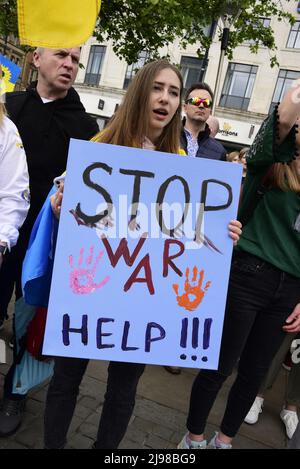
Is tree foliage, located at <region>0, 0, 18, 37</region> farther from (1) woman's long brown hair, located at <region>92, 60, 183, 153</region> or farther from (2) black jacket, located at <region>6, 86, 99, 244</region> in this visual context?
(1) woman's long brown hair, located at <region>92, 60, 183, 153</region>

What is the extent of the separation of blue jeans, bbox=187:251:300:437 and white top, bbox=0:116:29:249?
40.6 inches

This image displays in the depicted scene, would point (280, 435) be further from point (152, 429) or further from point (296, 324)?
point (296, 324)

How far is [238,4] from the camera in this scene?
285 inches

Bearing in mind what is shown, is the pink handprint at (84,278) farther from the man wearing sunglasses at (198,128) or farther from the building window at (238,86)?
the building window at (238,86)

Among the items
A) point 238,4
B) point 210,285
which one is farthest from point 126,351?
point 238,4

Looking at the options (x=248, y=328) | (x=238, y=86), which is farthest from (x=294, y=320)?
(x=238, y=86)

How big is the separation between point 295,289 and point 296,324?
0.17 meters

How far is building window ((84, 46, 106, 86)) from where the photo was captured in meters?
23.2

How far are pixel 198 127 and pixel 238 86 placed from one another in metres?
19.4

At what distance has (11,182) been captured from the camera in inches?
63.0

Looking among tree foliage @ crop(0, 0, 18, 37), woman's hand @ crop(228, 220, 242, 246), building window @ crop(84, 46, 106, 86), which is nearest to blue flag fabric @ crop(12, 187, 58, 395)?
woman's hand @ crop(228, 220, 242, 246)

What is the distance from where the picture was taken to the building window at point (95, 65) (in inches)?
914

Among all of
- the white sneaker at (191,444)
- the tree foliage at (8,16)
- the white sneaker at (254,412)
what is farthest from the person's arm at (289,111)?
the tree foliage at (8,16)

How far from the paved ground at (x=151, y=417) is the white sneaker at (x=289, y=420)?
40 mm
